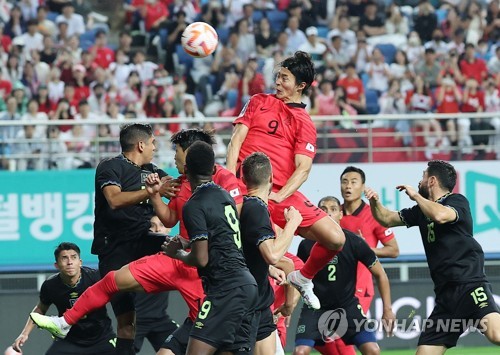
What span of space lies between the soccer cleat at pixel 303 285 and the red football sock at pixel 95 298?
181 cm

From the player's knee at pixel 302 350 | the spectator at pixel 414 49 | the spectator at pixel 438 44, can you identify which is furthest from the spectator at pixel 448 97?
the player's knee at pixel 302 350

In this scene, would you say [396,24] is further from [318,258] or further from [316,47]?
[318,258]

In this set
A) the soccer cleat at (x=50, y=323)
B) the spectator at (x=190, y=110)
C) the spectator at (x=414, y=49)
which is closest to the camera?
the soccer cleat at (x=50, y=323)

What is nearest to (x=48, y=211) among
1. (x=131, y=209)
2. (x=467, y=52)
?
(x=131, y=209)

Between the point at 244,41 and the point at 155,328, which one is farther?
the point at 244,41

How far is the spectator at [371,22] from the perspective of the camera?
68.8ft

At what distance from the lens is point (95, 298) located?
9477mm

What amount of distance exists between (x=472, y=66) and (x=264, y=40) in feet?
11.9

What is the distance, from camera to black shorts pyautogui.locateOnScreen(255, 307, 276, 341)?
9328mm

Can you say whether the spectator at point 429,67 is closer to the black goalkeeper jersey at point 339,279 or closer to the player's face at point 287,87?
the black goalkeeper jersey at point 339,279

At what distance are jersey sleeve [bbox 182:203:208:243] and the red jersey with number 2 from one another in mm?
2078

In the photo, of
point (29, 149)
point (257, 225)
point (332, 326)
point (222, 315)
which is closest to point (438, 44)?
point (29, 149)

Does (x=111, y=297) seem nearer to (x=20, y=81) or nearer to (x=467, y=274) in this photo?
(x=467, y=274)

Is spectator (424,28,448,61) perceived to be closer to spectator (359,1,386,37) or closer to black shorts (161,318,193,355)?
spectator (359,1,386,37)
